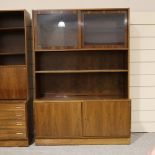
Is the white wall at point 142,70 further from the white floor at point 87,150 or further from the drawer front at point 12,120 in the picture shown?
the drawer front at point 12,120

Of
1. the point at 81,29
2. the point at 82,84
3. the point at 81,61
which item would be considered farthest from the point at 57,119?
the point at 81,29

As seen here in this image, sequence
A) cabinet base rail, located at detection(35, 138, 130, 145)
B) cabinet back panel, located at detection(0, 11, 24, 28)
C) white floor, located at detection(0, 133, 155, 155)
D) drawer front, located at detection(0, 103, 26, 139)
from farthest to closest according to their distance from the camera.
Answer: cabinet back panel, located at detection(0, 11, 24, 28) < cabinet base rail, located at detection(35, 138, 130, 145) < drawer front, located at detection(0, 103, 26, 139) < white floor, located at detection(0, 133, 155, 155)

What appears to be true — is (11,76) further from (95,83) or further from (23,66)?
(95,83)

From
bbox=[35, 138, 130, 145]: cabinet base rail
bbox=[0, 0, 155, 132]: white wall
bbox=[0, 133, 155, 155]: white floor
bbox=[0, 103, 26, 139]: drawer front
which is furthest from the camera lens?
bbox=[0, 0, 155, 132]: white wall

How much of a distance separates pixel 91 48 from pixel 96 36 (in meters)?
0.19

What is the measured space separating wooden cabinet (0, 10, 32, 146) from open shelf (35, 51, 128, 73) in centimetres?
28

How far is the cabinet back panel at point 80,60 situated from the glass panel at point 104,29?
34 cm

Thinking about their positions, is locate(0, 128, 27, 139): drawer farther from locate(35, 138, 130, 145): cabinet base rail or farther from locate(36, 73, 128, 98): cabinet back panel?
locate(36, 73, 128, 98): cabinet back panel

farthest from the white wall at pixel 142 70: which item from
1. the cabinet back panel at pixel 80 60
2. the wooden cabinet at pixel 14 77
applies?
the wooden cabinet at pixel 14 77

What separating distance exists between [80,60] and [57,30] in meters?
0.60

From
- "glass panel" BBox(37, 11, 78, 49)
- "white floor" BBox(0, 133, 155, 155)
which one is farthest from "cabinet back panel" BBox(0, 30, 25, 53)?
"white floor" BBox(0, 133, 155, 155)

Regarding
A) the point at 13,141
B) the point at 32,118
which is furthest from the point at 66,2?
the point at 13,141

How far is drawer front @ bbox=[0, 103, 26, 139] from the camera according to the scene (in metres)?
3.34

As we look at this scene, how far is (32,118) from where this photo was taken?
12.5ft
